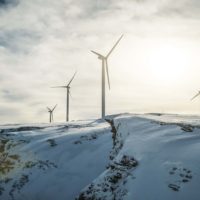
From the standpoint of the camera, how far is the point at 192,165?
31.7 ft

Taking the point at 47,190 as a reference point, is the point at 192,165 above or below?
above

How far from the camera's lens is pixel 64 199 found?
506 inches

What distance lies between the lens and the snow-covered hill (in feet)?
31.3

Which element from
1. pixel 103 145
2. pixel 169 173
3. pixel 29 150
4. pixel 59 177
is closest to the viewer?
pixel 169 173

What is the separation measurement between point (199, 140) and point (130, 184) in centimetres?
283

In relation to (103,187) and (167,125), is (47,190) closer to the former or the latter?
(103,187)

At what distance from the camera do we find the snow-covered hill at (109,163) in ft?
31.3

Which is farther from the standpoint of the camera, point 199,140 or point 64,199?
point 64,199

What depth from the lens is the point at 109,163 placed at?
39.6 feet

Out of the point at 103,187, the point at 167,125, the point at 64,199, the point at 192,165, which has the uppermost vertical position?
the point at 167,125

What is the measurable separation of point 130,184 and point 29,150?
803cm

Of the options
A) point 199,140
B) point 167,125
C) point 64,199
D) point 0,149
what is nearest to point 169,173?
point 199,140

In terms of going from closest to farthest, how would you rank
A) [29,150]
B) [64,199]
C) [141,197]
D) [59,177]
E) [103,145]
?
[141,197]
[64,199]
[59,177]
[103,145]
[29,150]

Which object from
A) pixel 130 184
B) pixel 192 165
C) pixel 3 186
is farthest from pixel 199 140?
pixel 3 186
